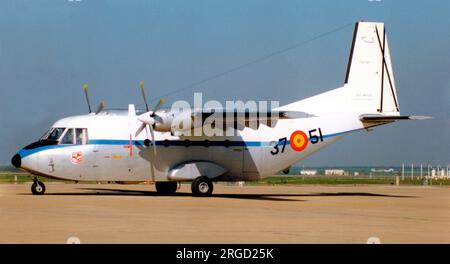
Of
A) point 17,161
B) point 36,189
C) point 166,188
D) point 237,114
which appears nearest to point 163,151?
point 166,188

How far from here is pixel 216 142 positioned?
3009 cm

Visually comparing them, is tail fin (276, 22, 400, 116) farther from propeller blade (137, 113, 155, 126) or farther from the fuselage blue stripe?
propeller blade (137, 113, 155, 126)

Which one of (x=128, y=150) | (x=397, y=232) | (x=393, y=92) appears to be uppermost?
(x=393, y=92)

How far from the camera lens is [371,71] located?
3225cm

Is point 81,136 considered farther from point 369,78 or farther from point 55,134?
point 369,78

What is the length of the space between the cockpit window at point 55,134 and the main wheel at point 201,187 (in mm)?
5545

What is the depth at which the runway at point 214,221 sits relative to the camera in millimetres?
14555

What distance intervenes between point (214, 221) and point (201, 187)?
37.3 feet

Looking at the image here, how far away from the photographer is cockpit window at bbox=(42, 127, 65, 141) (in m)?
28.9

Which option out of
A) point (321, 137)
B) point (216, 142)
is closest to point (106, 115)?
point (216, 142)

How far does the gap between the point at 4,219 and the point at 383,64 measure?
774 inches
